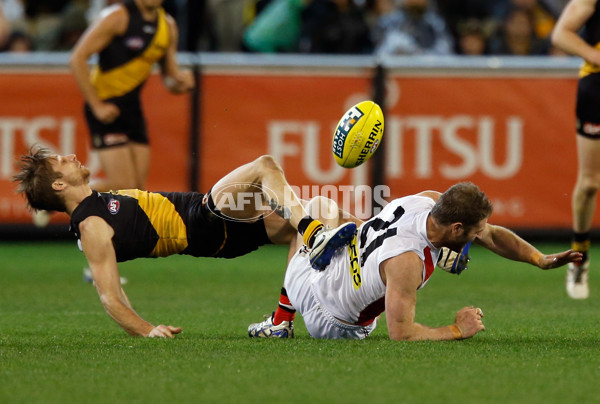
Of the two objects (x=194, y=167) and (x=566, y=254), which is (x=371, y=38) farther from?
(x=566, y=254)

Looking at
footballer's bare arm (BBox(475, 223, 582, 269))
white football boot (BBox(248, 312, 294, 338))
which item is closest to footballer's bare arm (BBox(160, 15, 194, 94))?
white football boot (BBox(248, 312, 294, 338))

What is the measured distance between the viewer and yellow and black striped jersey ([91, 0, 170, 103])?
10133 mm

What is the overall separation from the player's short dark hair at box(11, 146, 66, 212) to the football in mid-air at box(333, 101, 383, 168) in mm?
1910

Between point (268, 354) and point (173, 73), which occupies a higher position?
point (173, 73)

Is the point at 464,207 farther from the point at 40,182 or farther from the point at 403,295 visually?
the point at 40,182

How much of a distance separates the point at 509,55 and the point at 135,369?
10.3 metres

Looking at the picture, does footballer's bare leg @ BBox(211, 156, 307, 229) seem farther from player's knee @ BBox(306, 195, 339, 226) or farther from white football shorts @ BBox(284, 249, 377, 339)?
white football shorts @ BBox(284, 249, 377, 339)

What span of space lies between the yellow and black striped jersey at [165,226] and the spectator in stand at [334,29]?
24.0 ft

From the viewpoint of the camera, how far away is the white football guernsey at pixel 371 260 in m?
5.95

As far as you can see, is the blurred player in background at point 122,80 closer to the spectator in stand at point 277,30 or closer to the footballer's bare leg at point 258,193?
the footballer's bare leg at point 258,193

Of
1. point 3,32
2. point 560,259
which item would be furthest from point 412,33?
point 560,259

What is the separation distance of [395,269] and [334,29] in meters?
8.96

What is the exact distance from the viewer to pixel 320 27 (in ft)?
47.4

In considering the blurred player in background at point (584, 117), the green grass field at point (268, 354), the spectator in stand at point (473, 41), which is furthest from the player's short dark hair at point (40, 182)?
the spectator in stand at point (473, 41)
